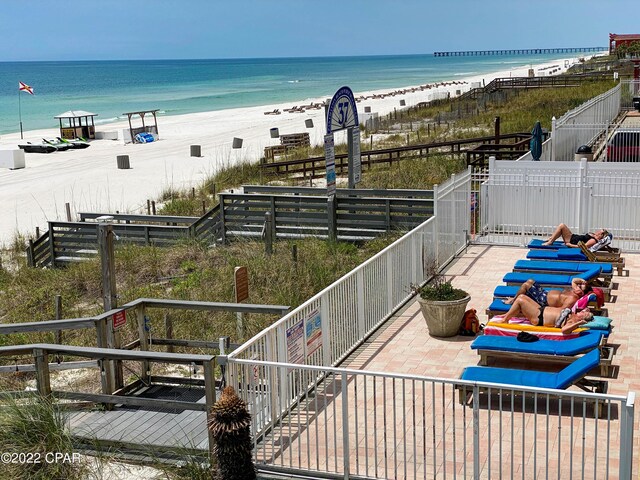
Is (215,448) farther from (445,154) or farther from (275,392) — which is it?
(445,154)

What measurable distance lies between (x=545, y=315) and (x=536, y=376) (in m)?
2.13

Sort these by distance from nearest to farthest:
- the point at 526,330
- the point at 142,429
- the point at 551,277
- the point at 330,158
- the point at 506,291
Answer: the point at 142,429 → the point at 526,330 → the point at 506,291 → the point at 551,277 → the point at 330,158

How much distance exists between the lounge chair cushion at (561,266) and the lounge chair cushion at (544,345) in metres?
3.58

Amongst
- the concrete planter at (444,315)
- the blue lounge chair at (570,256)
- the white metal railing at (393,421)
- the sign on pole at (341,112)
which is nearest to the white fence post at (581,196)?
the blue lounge chair at (570,256)

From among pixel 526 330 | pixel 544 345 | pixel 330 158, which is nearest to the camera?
pixel 544 345

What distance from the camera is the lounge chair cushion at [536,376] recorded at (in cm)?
848

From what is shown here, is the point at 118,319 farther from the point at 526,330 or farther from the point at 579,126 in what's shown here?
the point at 579,126

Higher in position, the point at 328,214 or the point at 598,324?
the point at 328,214

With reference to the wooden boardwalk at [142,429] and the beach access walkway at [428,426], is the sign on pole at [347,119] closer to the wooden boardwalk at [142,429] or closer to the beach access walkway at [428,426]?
the beach access walkway at [428,426]

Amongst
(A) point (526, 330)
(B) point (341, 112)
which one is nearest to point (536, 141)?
(B) point (341, 112)

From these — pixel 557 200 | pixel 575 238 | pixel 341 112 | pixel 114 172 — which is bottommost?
pixel 114 172

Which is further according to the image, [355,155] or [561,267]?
[355,155]

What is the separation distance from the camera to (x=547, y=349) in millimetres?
9609

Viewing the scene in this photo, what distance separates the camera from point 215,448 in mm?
7621
